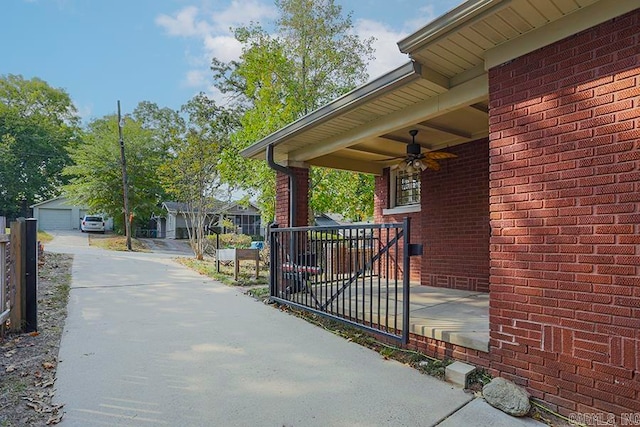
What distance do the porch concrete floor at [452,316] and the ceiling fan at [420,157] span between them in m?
1.98

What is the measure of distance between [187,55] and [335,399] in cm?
1538

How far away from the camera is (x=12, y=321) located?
3824mm

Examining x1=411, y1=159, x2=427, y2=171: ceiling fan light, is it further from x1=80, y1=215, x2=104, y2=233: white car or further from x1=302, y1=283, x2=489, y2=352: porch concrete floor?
x1=80, y1=215, x2=104, y2=233: white car

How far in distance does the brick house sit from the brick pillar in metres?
2.87

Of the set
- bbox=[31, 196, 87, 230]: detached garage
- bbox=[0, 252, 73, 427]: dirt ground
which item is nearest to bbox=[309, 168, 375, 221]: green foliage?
bbox=[0, 252, 73, 427]: dirt ground

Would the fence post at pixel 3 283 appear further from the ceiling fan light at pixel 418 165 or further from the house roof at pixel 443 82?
the ceiling fan light at pixel 418 165

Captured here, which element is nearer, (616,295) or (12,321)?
(616,295)

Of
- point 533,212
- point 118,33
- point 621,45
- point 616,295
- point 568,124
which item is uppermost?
point 118,33

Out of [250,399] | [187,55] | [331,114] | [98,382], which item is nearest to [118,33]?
[187,55]

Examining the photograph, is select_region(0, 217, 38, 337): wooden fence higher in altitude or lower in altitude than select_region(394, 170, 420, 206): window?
lower

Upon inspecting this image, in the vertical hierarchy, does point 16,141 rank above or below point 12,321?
above

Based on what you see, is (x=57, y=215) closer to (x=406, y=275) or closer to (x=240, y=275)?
(x=240, y=275)

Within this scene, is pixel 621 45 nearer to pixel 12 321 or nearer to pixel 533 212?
pixel 533 212

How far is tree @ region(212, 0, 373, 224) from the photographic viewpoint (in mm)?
10930
